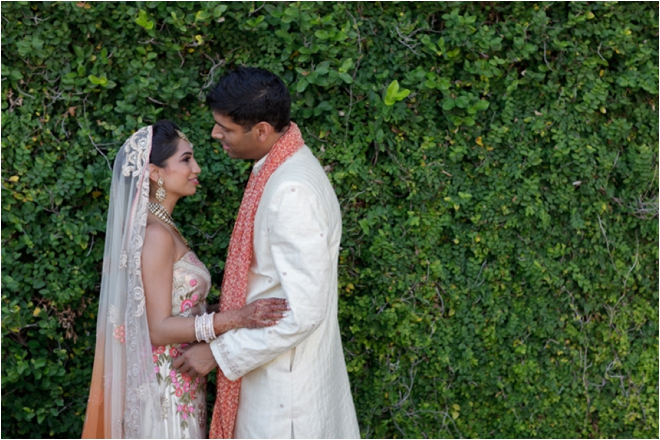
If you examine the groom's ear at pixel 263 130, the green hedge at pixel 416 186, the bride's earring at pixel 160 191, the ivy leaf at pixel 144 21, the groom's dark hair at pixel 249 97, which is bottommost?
the green hedge at pixel 416 186

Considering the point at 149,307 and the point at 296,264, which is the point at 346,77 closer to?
the point at 296,264

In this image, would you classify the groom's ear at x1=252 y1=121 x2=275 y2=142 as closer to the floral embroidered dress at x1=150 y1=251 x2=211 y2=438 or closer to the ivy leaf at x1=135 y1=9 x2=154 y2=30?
the floral embroidered dress at x1=150 y1=251 x2=211 y2=438

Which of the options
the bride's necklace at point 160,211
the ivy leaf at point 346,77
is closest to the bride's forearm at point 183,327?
the bride's necklace at point 160,211

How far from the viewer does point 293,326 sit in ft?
7.68

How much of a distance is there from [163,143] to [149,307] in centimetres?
66

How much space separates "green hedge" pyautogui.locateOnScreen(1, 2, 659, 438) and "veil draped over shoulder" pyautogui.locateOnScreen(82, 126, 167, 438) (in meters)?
0.70

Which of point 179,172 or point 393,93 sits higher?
point 179,172

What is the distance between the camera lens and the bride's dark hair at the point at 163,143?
271cm

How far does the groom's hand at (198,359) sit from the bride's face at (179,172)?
2.10 ft

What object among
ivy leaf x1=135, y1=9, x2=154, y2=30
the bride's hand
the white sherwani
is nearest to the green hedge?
ivy leaf x1=135, y1=9, x2=154, y2=30

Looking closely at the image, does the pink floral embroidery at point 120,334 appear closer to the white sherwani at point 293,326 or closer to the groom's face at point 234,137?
the white sherwani at point 293,326

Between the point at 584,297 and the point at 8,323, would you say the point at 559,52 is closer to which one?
the point at 584,297

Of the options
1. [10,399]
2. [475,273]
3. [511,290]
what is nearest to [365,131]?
[475,273]

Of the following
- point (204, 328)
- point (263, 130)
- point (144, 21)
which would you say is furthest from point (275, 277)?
point (144, 21)
